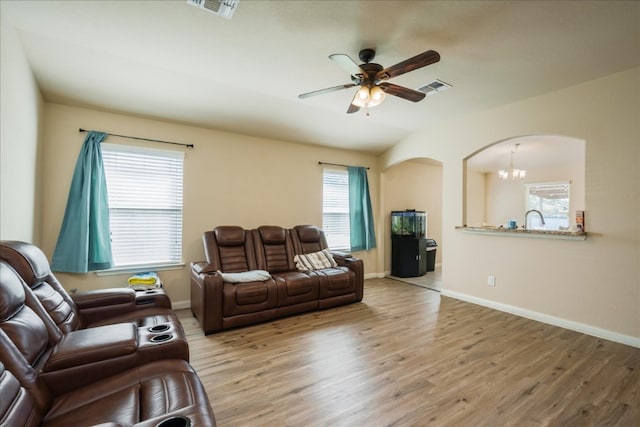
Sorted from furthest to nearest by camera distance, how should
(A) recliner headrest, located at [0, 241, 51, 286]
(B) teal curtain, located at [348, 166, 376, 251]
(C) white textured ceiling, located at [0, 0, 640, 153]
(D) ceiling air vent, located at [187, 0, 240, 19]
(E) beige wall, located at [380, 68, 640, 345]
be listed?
(B) teal curtain, located at [348, 166, 376, 251] < (E) beige wall, located at [380, 68, 640, 345] < (C) white textured ceiling, located at [0, 0, 640, 153] < (D) ceiling air vent, located at [187, 0, 240, 19] < (A) recliner headrest, located at [0, 241, 51, 286]

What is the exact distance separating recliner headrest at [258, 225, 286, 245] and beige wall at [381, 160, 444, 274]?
7.93 feet

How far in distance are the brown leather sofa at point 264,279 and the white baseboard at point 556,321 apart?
5.49 ft

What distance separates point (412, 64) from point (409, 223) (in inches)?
155

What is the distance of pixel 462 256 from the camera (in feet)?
14.1

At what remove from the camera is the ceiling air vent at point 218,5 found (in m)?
2.01

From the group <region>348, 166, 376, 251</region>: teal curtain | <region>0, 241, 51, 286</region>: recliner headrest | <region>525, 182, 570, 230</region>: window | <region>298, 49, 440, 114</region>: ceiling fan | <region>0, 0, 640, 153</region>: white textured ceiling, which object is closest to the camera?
<region>0, 241, 51, 286</region>: recliner headrest

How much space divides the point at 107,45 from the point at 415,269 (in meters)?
5.62

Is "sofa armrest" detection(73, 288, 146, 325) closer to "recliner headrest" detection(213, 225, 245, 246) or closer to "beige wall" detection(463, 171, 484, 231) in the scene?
"recliner headrest" detection(213, 225, 245, 246)

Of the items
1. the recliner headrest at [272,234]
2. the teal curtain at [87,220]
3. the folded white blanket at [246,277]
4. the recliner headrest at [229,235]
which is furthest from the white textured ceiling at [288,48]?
the folded white blanket at [246,277]

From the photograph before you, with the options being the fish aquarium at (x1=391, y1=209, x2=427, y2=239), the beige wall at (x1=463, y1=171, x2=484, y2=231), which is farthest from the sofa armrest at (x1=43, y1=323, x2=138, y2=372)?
the beige wall at (x1=463, y1=171, x2=484, y2=231)

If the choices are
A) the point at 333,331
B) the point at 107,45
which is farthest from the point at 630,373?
the point at 107,45

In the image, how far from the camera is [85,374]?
136 centimetres

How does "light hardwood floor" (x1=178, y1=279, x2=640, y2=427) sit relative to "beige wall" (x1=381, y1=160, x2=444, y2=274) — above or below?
below

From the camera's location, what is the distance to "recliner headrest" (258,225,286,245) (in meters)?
4.12
